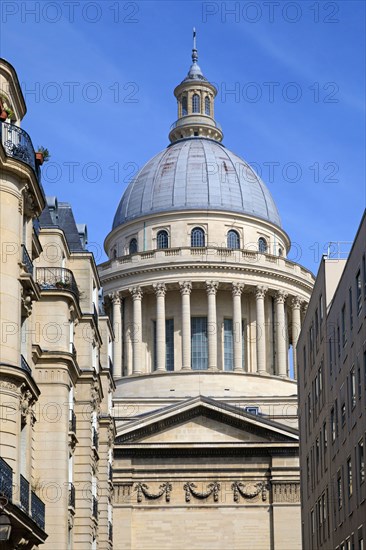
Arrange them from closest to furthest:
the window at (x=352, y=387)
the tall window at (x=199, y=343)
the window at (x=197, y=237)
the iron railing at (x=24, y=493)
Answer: the iron railing at (x=24, y=493) < the window at (x=352, y=387) < the tall window at (x=199, y=343) < the window at (x=197, y=237)

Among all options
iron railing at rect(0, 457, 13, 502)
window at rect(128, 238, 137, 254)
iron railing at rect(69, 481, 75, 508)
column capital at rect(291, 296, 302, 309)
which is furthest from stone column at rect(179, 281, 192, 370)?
iron railing at rect(0, 457, 13, 502)

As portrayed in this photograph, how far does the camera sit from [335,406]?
5222 cm

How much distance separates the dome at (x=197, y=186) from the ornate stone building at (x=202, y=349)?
0.13 metres

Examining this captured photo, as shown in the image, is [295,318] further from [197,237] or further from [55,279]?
[55,279]

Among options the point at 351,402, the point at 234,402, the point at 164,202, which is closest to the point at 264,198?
the point at 164,202

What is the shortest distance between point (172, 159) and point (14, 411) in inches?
3051

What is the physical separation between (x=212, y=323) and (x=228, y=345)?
2538 millimetres

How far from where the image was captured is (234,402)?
92000mm

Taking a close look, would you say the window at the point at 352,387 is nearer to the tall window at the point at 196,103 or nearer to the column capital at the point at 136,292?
the column capital at the point at 136,292

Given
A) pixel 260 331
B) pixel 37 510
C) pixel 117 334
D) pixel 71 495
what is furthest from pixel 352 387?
pixel 117 334

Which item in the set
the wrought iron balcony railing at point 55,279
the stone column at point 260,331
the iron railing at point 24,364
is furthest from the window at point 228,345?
the iron railing at point 24,364

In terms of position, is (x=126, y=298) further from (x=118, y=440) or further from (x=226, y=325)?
(x=118, y=440)

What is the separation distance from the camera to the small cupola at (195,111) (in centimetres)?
11019

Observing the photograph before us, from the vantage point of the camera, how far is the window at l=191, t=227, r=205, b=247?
101062 mm
